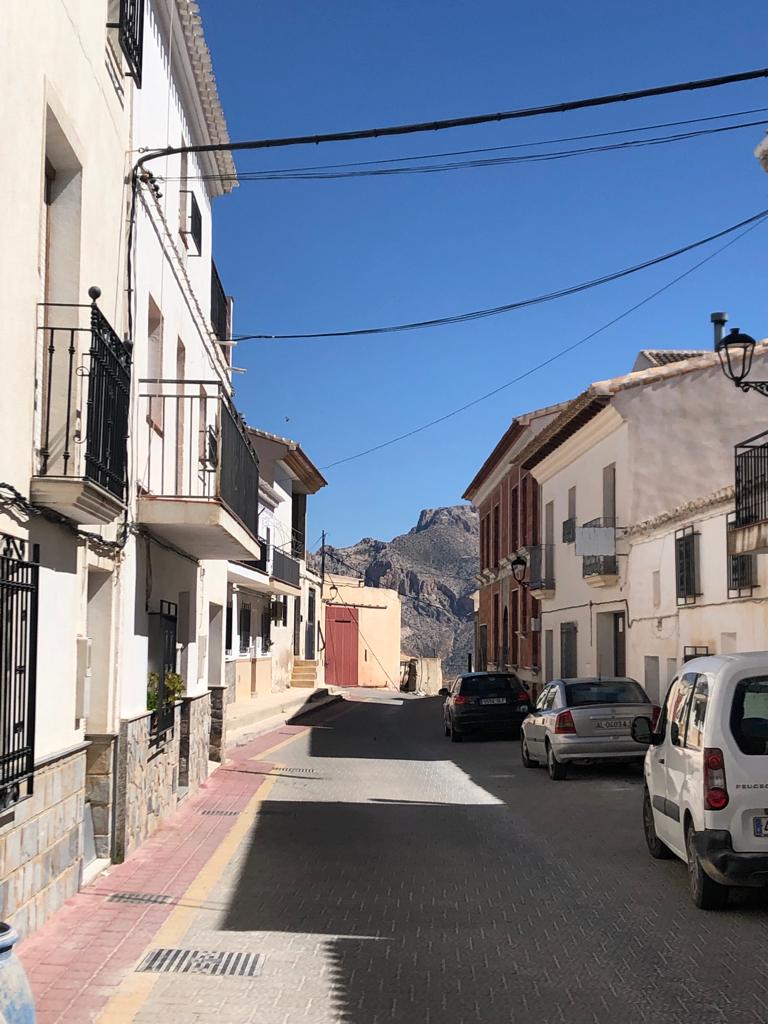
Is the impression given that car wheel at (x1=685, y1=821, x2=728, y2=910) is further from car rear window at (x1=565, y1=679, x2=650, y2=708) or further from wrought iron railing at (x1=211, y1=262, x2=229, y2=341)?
wrought iron railing at (x1=211, y1=262, x2=229, y2=341)

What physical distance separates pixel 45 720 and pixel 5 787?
1257 millimetres

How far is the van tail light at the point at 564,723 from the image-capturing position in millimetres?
15570

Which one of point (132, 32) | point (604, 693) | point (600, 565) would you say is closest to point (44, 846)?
point (132, 32)

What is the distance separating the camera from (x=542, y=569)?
99.0 ft

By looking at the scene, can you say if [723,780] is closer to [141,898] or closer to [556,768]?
[141,898]

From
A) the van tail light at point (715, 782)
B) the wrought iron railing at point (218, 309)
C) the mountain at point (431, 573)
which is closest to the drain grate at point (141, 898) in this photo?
the van tail light at point (715, 782)

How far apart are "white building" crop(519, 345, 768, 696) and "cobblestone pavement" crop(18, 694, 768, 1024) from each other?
5.70m

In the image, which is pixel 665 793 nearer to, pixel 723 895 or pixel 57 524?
pixel 723 895

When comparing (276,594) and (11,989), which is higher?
(276,594)

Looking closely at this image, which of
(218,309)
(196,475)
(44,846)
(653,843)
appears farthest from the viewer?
(218,309)

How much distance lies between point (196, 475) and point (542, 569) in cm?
1798

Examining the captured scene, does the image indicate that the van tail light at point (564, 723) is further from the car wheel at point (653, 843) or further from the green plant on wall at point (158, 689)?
the car wheel at point (653, 843)

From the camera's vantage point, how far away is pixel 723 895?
7.66 metres

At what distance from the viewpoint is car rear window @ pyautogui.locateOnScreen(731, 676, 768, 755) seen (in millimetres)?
7539
